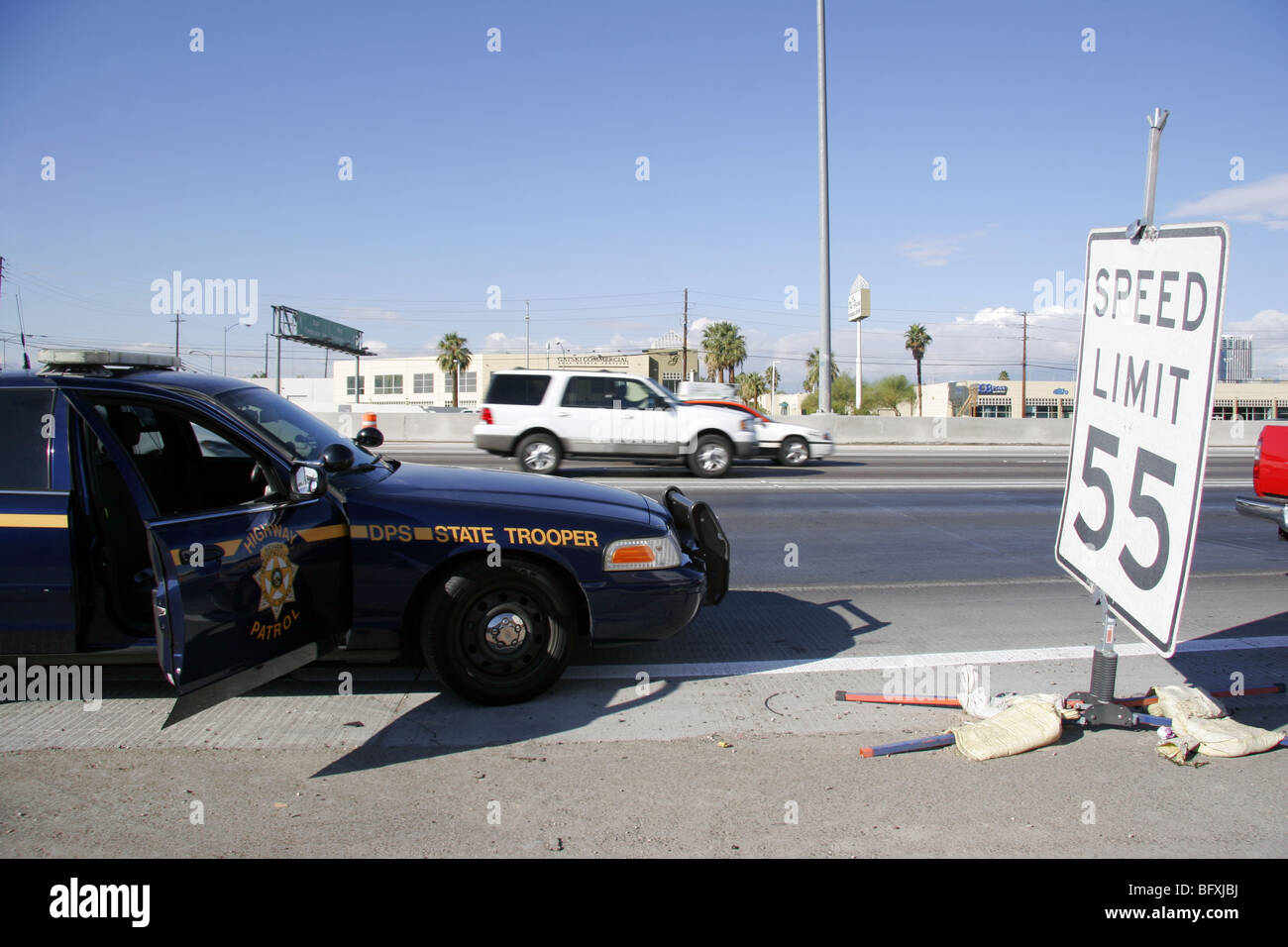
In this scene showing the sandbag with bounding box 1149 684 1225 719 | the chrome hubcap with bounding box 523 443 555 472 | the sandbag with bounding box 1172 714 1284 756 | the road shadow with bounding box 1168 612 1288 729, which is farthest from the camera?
the chrome hubcap with bounding box 523 443 555 472

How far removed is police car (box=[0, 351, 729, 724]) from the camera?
358 centimetres

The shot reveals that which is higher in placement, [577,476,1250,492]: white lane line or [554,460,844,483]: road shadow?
[554,460,844,483]: road shadow

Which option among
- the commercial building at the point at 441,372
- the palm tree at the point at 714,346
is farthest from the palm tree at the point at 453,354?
the palm tree at the point at 714,346

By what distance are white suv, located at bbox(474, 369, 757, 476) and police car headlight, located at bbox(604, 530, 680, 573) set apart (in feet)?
37.7

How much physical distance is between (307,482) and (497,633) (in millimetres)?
1149

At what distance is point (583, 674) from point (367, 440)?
2.01 m

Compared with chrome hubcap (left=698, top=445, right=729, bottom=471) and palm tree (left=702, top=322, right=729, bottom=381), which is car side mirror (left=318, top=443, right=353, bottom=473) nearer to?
chrome hubcap (left=698, top=445, right=729, bottom=471)

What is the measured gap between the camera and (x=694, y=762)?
3832 mm

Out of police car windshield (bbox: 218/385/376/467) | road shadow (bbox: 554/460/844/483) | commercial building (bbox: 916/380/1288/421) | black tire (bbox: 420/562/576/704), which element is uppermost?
commercial building (bbox: 916/380/1288/421)

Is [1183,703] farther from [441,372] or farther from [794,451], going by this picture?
[441,372]

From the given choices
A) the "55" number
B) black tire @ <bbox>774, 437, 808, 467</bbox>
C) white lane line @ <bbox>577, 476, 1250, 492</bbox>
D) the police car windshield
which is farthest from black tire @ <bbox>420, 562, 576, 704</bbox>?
black tire @ <bbox>774, 437, 808, 467</bbox>

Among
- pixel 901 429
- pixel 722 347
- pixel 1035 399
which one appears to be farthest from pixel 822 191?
pixel 1035 399
